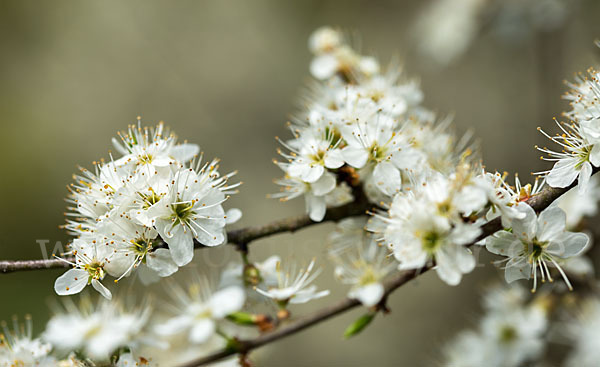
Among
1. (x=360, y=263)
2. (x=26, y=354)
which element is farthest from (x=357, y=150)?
(x=26, y=354)

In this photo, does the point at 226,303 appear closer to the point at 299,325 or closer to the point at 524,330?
the point at 299,325

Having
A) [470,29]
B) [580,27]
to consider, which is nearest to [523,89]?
[580,27]

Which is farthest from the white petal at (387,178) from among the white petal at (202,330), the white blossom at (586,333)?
the white blossom at (586,333)

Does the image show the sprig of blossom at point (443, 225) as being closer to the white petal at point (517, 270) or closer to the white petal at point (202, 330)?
the white petal at point (517, 270)

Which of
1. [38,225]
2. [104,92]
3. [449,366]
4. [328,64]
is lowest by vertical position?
[449,366]

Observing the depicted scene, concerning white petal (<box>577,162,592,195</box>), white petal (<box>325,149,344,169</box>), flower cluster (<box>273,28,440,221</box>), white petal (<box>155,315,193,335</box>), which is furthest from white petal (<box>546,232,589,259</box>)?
white petal (<box>155,315,193,335</box>)

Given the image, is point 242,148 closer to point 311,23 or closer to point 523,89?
point 311,23
